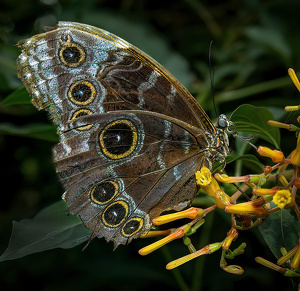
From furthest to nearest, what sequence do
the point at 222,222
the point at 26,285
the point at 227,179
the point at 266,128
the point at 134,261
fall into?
the point at 26,285 < the point at 134,261 < the point at 222,222 < the point at 266,128 < the point at 227,179

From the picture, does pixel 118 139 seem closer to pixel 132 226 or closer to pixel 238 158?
pixel 132 226

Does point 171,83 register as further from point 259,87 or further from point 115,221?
point 259,87

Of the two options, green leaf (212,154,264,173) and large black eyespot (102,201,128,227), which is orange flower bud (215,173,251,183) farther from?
large black eyespot (102,201,128,227)

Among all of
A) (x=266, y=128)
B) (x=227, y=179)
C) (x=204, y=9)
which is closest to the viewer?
(x=227, y=179)

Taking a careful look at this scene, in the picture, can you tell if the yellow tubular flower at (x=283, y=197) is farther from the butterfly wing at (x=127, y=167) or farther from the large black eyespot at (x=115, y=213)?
the large black eyespot at (x=115, y=213)

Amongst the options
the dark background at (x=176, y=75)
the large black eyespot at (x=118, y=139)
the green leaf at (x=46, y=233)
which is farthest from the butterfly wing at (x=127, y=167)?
the dark background at (x=176, y=75)

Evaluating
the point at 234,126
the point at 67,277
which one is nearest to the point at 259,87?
the point at 234,126
